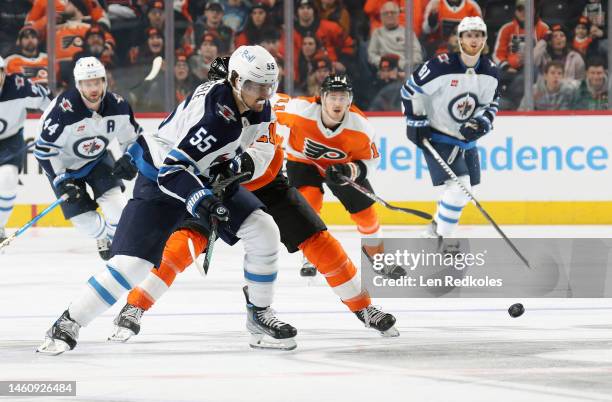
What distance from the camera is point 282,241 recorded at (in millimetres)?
4531

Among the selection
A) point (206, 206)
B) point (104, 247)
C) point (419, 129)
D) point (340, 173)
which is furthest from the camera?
point (419, 129)

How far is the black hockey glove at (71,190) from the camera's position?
6.91m

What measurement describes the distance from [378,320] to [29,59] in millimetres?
5792

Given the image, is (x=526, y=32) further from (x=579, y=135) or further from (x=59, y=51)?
(x=59, y=51)

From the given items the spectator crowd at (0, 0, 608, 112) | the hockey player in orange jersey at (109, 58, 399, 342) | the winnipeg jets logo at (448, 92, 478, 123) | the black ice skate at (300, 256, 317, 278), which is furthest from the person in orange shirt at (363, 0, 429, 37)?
the hockey player in orange jersey at (109, 58, 399, 342)

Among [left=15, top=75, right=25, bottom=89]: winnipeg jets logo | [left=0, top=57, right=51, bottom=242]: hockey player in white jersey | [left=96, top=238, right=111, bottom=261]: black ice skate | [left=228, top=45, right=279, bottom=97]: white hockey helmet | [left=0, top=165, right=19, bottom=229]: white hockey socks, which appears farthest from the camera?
[left=15, top=75, right=25, bottom=89]: winnipeg jets logo

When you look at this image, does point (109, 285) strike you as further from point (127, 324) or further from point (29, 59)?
point (29, 59)

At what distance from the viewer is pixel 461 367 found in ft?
12.6

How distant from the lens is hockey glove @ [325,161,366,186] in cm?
588

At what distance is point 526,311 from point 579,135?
4.59 metres

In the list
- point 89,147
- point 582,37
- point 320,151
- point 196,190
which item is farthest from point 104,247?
point 582,37

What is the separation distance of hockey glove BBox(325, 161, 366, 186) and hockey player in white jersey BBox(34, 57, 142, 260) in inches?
49.7

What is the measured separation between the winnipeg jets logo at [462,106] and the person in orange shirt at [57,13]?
3.12m
